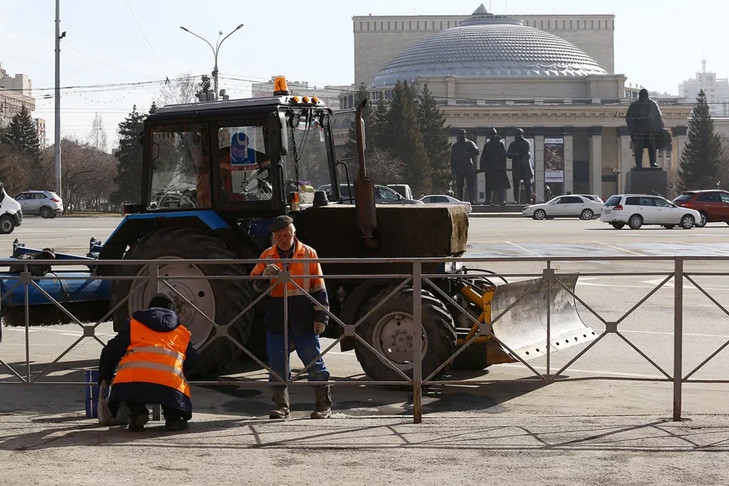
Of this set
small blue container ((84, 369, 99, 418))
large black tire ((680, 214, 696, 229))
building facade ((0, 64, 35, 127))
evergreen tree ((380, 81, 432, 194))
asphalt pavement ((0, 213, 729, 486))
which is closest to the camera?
asphalt pavement ((0, 213, 729, 486))

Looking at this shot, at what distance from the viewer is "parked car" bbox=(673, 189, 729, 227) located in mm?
50469

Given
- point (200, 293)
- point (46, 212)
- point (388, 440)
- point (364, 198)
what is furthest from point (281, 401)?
point (46, 212)

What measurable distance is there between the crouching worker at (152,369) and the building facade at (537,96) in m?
116

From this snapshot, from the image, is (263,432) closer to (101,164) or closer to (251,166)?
(251,166)

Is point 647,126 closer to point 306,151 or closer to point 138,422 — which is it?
point 306,151

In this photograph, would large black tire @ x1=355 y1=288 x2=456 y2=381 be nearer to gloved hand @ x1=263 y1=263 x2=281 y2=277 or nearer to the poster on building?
gloved hand @ x1=263 y1=263 x2=281 y2=277

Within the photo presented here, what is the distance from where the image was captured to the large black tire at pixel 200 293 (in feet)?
35.0

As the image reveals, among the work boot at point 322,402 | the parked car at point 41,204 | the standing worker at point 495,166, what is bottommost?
the work boot at point 322,402

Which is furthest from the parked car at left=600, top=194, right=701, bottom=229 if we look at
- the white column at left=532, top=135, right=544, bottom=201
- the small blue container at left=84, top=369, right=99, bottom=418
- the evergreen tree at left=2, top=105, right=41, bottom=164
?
the white column at left=532, top=135, right=544, bottom=201

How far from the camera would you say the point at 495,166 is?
85875 mm

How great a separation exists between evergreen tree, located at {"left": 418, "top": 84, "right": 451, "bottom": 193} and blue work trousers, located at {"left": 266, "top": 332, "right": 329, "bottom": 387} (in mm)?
88904

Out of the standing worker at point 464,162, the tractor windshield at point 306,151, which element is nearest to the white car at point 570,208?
the standing worker at point 464,162

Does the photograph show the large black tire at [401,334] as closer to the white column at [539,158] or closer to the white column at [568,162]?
the white column at [539,158]

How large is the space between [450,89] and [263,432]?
133580 mm
